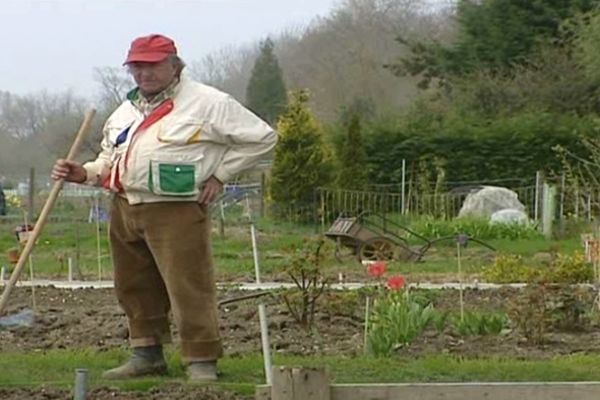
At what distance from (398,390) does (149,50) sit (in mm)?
2442

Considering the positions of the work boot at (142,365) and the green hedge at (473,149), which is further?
the green hedge at (473,149)

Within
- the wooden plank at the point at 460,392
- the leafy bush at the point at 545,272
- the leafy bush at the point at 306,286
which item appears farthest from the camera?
the leafy bush at the point at 545,272

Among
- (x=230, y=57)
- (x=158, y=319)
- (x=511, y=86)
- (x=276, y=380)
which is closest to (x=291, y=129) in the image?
(x=511, y=86)

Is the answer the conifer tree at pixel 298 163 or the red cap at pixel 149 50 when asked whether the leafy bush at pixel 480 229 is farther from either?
the red cap at pixel 149 50

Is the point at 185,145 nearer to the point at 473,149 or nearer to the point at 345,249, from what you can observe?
the point at 345,249

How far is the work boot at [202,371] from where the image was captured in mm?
6375

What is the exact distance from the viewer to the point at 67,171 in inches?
249

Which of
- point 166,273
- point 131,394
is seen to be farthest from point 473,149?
point 131,394

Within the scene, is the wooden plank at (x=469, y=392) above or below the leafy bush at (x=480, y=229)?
below

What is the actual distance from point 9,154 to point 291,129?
2993 centimetres

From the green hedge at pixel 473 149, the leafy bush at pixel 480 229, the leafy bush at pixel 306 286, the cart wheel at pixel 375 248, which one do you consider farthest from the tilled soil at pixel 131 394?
the green hedge at pixel 473 149

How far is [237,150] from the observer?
6305mm

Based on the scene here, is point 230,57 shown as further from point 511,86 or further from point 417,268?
point 417,268

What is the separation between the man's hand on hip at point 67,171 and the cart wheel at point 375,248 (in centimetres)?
1145
